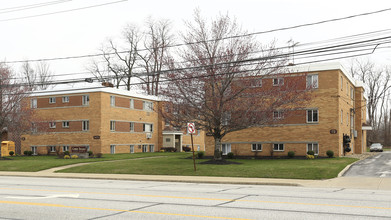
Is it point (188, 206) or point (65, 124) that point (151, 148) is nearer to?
point (65, 124)

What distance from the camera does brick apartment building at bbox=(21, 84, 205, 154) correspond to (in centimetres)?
4750

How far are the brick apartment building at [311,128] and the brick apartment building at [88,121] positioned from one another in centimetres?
1357

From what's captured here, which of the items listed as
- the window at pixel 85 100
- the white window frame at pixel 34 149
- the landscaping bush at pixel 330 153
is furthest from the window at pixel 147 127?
the landscaping bush at pixel 330 153

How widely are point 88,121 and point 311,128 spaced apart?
25210 millimetres

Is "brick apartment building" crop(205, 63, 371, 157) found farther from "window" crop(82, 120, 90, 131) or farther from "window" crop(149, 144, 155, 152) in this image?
"window" crop(149, 144, 155, 152)

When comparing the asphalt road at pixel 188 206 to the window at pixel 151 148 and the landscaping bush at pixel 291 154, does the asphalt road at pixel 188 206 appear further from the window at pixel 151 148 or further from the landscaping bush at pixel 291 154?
the window at pixel 151 148

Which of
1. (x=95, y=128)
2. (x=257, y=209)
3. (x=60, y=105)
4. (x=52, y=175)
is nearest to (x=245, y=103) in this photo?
(x=52, y=175)

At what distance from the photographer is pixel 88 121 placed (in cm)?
4822

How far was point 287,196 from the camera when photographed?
13914mm

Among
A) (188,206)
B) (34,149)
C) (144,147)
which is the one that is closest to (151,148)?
(144,147)

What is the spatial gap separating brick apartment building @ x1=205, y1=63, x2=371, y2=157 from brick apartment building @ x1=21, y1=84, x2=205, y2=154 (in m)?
13.6

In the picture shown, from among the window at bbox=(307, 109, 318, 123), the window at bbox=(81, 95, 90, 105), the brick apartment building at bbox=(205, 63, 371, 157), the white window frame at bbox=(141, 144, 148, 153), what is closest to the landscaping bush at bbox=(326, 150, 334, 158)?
the brick apartment building at bbox=(205, 63, 371, 157)

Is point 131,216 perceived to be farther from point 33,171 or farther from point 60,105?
point 60,105

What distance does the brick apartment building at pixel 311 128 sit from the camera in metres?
37.4
